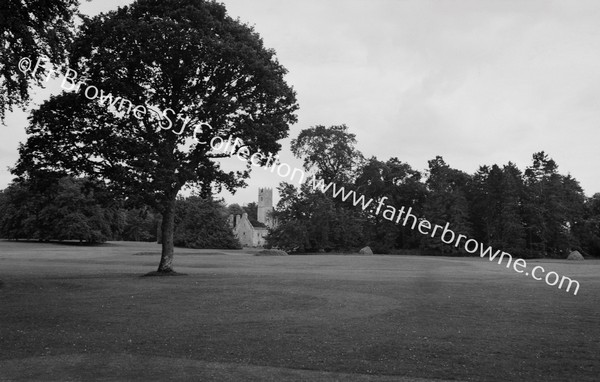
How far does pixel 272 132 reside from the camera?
101 ft

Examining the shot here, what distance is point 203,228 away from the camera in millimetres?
100562

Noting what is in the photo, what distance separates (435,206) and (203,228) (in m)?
46.5

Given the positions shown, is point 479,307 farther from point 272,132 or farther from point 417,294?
point 272,132

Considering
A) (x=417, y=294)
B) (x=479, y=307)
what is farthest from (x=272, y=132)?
(x=479, y=307)

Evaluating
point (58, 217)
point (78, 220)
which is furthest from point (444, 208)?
point (58, 217)

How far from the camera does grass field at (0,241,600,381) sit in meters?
9.30

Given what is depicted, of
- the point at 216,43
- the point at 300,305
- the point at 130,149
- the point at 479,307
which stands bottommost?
the point at 300,305

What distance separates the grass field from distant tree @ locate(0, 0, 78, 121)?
877cm

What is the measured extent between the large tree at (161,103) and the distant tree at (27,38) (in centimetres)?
479

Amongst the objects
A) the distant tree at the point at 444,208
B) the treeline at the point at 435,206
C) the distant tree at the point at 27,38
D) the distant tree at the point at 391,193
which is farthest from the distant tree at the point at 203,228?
the distant tree at the point at 27,38

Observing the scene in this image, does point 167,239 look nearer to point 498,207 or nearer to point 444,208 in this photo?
point 444,208

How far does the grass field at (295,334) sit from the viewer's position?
30.5 ft

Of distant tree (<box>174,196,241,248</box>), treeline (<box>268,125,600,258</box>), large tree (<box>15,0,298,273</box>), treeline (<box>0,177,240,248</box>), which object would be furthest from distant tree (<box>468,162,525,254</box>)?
large tree (<box>15,0,298,273</box>)

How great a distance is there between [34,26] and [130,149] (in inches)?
362
